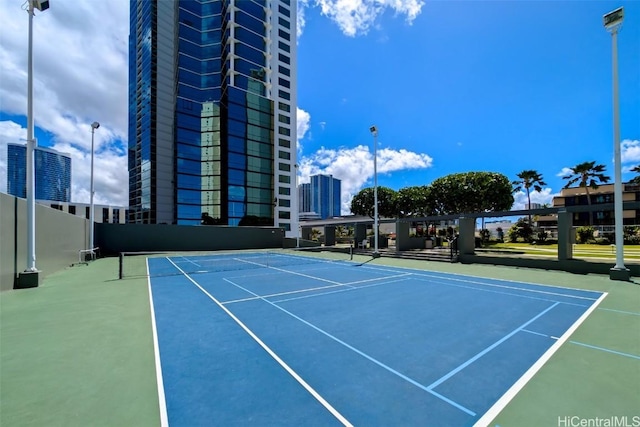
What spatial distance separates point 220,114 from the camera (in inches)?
2124

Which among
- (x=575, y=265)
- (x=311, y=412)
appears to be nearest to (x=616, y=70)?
(x=575, y=265)

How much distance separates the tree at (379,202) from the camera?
183 ft

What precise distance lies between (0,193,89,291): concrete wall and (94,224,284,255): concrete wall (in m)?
8.16

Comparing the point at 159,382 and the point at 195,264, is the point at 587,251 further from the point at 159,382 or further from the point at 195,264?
the point at 159,382

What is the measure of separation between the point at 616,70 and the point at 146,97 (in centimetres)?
8108

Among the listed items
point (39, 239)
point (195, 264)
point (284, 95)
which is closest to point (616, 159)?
point (195, 264)

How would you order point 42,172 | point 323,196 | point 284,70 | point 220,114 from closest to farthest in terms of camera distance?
point 42,172 < point 220,114 < point 284,70 < point 323,196

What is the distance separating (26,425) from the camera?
321 cm

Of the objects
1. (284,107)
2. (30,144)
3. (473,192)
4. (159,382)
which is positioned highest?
(284,107)

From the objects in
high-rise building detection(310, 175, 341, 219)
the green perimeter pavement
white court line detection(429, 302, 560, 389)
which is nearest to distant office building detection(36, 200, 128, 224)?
the green perimeter pavement

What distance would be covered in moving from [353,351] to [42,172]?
44.8 m

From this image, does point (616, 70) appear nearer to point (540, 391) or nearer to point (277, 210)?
point (540, 391)

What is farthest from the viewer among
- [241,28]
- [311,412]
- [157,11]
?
[157,11]

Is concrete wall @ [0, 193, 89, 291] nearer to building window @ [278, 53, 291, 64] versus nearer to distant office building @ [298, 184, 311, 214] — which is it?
building window @ [278, 53, 291, 64]
